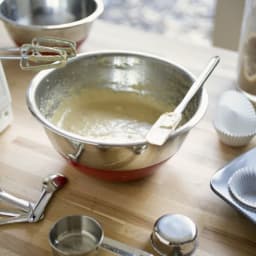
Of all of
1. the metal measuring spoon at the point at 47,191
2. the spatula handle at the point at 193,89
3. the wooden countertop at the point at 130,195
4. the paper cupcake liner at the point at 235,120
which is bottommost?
the wooden countertop at the point at 130,195

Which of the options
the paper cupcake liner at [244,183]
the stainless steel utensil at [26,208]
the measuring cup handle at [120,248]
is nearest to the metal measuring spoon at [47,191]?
the stainless steel utensil at [26,208]

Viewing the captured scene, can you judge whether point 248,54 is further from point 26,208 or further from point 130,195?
point 26,208

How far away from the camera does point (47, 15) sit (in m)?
1.13

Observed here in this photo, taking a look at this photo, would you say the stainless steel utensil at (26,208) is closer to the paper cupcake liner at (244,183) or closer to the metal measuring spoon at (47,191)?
the metal measuring spoon at (47,191)

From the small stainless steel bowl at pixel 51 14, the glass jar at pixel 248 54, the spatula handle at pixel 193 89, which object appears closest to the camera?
the spatula handle at pixel 193 89

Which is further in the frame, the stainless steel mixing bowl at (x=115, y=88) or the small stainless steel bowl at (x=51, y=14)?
the small stainless steel bowl at (x=51, y=14)

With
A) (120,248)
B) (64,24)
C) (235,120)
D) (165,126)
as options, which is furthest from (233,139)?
(64,24)

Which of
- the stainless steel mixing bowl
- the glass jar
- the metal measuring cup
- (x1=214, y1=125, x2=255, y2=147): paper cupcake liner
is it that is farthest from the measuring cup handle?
the glass jar

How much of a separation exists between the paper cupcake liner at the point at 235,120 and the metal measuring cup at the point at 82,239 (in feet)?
0.88

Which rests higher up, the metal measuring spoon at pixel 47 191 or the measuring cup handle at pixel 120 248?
the measuring cup handle at pixel 120 248

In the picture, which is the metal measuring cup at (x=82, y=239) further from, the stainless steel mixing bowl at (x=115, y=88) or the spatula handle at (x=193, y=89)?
the spatula handle at (x=193, y=89)

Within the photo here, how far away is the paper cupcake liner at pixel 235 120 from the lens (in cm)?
85

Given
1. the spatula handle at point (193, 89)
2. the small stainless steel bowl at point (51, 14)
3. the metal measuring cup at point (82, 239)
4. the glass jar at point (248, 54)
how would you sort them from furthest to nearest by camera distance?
the small stainless steel bowl at point (51, 14) < the glass jar at point (248, 54) < the spatula handle at point (193, 89) < the metal measuring cup at point (82, 239)

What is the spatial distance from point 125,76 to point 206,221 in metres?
0.30
